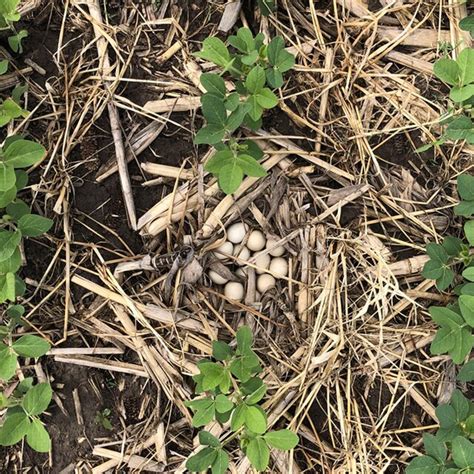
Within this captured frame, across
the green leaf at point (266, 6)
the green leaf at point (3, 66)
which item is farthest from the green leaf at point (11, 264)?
the green leaf at point (266, 6)

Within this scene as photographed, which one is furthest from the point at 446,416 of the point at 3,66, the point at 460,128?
the point at 3,66

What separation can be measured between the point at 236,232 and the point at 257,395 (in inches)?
17.1

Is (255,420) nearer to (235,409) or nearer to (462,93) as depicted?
(235,409)

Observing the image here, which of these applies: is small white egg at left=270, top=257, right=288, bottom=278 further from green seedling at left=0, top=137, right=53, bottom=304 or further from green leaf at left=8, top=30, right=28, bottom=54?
green leaf at left=8, top=30, right=28, bottom=54

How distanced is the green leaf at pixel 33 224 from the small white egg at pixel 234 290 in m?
0.50

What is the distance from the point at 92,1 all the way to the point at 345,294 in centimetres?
106

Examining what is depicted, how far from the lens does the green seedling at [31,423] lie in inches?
63.2

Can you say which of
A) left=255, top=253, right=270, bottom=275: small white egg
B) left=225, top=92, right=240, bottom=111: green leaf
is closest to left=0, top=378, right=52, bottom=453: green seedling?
left=255, top=253, right=270, bottom=275: small white egg

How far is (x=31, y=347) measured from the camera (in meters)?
1.62

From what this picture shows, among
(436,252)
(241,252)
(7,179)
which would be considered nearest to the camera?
(7,179)

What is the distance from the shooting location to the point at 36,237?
5.93ft

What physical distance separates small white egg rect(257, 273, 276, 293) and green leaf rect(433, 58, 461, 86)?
68 centimetres

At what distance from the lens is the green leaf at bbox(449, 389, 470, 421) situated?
1636 mm

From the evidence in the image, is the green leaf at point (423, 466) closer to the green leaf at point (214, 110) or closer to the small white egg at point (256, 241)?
the small white egg at point (256, 241)
